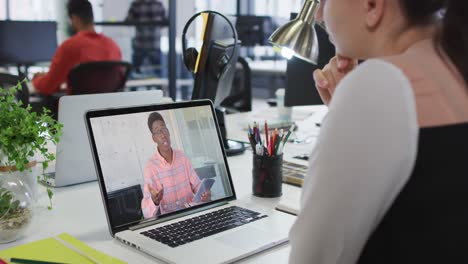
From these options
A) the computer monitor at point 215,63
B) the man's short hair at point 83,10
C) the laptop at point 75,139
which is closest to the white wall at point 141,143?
the laptop at point 75,139

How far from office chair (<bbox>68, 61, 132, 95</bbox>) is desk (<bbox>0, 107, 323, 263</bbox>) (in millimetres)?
2033

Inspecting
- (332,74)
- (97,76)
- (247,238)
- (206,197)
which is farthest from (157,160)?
(97,76)

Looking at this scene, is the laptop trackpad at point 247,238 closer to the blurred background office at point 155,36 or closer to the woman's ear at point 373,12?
the woman's ear at point 373,12

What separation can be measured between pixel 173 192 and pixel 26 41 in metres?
3.75

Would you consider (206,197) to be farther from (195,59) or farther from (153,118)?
(195,59)

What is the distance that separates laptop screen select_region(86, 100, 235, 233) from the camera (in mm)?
1061

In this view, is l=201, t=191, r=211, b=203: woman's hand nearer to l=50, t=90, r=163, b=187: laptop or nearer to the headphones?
l=50, t=90, r=163, b=187: laptop

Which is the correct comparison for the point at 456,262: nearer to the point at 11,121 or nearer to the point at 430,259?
the point at 430,259

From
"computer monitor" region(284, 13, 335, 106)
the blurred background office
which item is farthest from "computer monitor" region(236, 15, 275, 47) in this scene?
"computer monitor" region(284, 13, 335, 106)

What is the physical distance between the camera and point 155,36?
5.66 metres

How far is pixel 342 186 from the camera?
636mm

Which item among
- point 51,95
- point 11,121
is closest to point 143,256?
A: point 11,121

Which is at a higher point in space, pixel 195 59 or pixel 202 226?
pixel 195 59

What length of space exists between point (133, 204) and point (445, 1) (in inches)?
28.1
